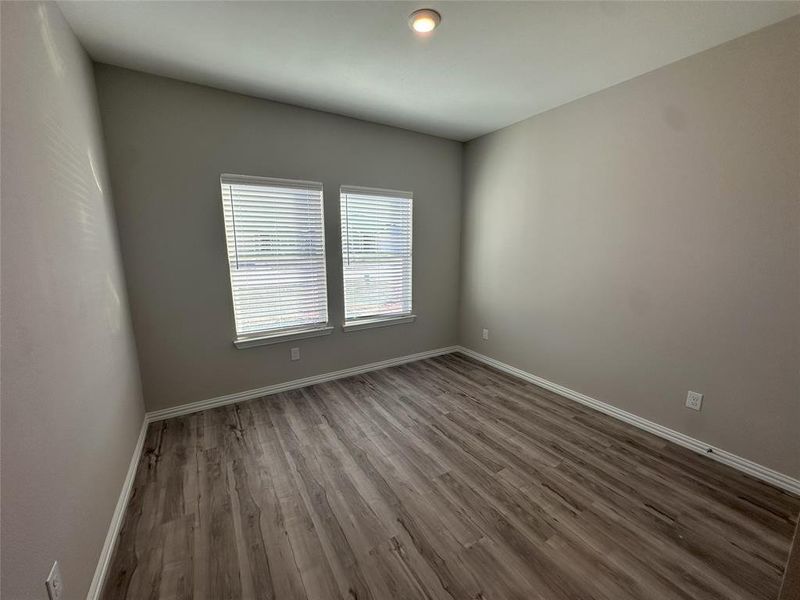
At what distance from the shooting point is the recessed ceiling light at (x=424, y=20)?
1670 millimetres

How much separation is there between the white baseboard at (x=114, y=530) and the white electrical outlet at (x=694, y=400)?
3.37 meters

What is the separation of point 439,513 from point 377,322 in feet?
6.91

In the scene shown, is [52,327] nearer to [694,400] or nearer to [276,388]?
[276,388]

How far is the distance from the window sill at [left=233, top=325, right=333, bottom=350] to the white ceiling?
2.04 m

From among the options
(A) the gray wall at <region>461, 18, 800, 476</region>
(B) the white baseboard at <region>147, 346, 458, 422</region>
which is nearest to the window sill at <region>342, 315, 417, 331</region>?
(B) the white baseboard at <region>147, 346, 458, 422</region>

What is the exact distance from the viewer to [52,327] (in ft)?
3.86

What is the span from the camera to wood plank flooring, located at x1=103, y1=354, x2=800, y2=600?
1.35 m

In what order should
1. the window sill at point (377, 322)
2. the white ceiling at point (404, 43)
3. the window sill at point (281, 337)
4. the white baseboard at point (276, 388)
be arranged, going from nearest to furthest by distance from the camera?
the white ceiling at point (404, 43)
the white baseboard at point (276, 388)
the window sill at point (281, 337)
the window sill at point (377, 322)

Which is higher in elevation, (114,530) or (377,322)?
(377,322)

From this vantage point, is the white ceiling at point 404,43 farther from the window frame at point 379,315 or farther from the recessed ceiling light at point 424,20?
the window frame at point 379,315

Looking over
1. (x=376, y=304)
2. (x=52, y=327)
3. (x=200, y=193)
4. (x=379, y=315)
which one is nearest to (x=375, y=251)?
(x=376, y=304)

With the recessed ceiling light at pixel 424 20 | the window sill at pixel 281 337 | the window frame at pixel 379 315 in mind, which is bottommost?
the window sill at pixel 281 337

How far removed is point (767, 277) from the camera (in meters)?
1.87

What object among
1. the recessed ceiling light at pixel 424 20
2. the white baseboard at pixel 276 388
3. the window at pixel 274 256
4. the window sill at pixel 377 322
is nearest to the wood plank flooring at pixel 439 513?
the white baseboard at pixel 276 388
